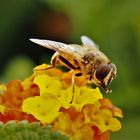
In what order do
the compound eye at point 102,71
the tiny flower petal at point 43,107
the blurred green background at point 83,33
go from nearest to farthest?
the tiny flower petal at point 43,107 → the compound eye at point 102,71 → the blurred green background at point 83,33

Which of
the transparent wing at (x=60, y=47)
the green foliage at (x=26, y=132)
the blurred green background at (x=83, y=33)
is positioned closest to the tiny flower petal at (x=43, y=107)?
the green foliage at (x=26, y=132)

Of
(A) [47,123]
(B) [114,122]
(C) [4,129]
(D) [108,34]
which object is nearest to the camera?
(C) [4,129]

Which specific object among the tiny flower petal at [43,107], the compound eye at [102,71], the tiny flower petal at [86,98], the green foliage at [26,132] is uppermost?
the compound eye at [102,71]

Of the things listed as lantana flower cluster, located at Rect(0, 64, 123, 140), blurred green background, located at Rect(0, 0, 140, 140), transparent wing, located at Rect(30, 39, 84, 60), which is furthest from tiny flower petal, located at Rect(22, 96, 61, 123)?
blurred green background, located at Rect(0, 0, 140, 140)

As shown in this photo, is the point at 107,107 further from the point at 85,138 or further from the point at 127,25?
the point at 127,25

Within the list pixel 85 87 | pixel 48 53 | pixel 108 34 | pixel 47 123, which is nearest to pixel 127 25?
pixel 108 34

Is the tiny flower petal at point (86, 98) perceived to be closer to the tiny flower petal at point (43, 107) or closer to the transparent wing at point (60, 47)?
the tiny flower petal at point (43, 107)
